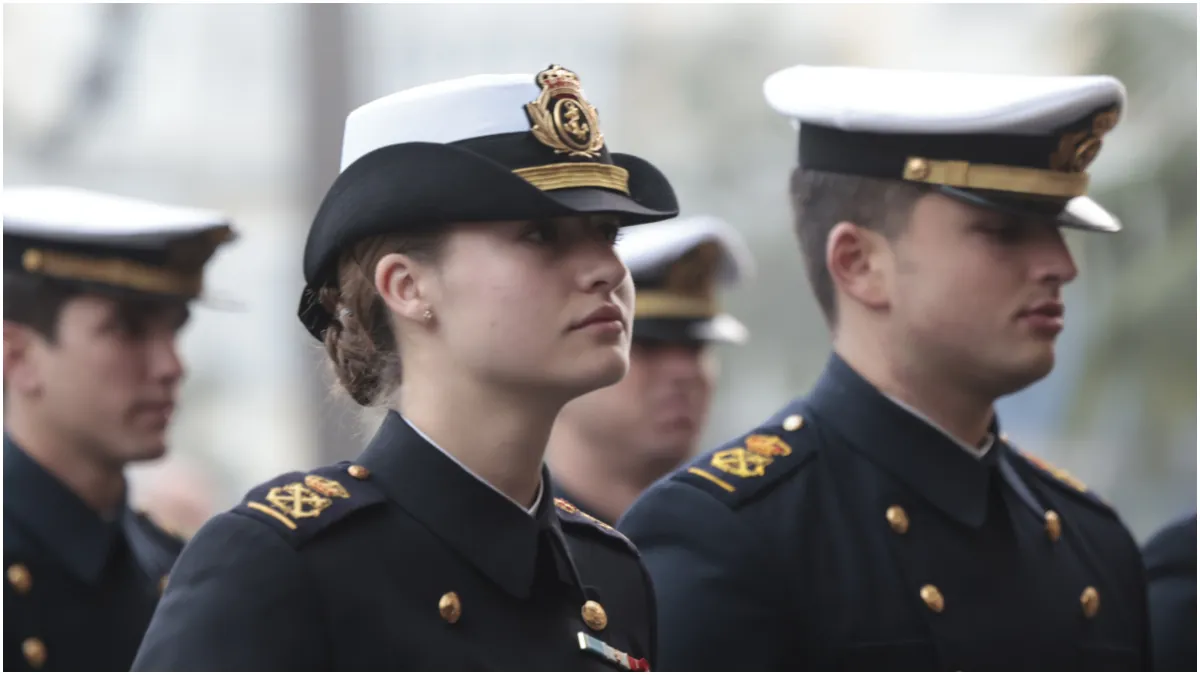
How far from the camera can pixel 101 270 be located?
5.26 m

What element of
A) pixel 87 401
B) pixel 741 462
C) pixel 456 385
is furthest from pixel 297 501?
pixel 87 401

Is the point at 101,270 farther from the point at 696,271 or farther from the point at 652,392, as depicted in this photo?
the point at 696,271

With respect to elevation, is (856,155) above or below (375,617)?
above

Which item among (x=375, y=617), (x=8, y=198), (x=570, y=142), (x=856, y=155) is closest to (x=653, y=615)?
(x=375, y=617)

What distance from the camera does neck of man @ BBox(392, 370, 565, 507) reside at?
3.25 metres

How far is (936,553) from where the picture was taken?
407 centimetres

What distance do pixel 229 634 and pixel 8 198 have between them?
300 centimetres

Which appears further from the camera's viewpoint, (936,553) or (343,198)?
(936,553)

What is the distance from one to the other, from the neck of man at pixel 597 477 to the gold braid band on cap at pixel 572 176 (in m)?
2.72

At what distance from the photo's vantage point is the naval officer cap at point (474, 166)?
319cm

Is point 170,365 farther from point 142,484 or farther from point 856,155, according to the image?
point 142,484

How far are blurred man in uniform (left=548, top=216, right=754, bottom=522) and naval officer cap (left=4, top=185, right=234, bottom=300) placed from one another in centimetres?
128

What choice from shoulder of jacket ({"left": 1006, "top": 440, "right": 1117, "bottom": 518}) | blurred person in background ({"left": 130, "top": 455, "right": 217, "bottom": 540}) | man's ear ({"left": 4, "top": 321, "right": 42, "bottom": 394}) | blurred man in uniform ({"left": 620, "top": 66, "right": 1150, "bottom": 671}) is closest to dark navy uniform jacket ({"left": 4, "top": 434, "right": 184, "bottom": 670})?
man's ear ({"left": 4, "top": 321, "right": 42, "bottom": 394})

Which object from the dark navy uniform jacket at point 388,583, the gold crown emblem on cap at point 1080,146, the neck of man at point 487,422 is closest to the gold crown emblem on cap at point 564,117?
the neck of man at point 487,422
